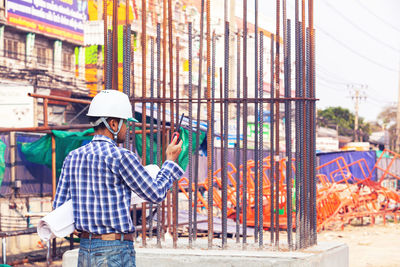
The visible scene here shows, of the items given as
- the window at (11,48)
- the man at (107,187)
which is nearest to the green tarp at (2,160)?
the man at (107,187)

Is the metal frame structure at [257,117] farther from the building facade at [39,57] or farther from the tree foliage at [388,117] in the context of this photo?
the tree foliage at [388,117]

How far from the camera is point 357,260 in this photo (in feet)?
33.2

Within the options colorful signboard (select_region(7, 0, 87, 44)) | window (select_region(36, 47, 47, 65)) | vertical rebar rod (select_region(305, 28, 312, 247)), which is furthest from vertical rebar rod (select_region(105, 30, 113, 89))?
window (select_region(36, 47, 47, 65))

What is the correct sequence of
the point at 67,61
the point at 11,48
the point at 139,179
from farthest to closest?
the point at 67,61 → the point at 11,48 → the point at 139,179

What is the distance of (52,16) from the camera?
90.7ft

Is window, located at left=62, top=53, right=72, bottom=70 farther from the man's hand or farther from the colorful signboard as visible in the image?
the man's hand

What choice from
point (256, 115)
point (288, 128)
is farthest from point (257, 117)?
point (288, 128)

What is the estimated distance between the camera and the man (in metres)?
3.24

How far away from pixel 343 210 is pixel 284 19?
11148mm

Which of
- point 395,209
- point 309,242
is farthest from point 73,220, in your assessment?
point 395,209

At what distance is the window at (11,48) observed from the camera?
26138 mm

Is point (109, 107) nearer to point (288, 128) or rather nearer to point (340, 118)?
point (288, 128)

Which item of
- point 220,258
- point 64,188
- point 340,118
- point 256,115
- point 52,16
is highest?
point 52,16

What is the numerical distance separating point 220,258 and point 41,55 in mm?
24704
